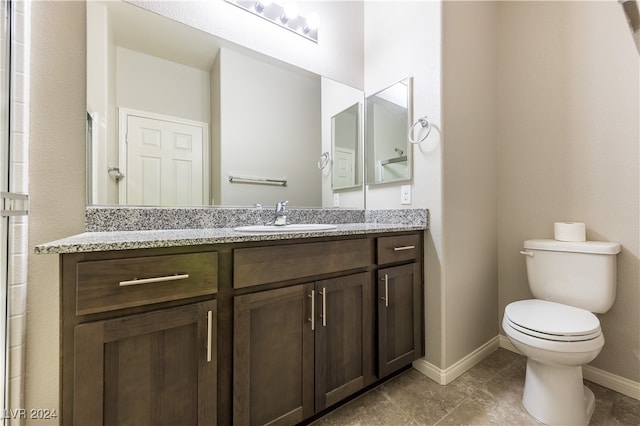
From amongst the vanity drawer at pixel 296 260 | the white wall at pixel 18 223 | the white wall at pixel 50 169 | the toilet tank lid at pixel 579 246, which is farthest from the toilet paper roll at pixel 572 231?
the white wall at pixel 18 223

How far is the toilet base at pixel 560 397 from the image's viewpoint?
120 cm

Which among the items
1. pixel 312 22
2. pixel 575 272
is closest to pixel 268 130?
pixel 312 22

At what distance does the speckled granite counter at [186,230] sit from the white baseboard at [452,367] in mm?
811

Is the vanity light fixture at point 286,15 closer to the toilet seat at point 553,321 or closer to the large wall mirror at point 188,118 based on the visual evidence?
the large wall mirror at point 188,118

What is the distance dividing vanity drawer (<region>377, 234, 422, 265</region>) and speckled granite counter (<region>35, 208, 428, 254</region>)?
53 millimetres

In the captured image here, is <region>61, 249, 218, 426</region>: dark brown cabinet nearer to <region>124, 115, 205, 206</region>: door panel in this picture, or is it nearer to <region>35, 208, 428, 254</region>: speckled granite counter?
<region>35, 208, 428, 254</region>: speckled granite counter

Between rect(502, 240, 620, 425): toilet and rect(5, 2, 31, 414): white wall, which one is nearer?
rect(5, 2, 31, 414): white wall

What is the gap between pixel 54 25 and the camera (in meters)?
1.02

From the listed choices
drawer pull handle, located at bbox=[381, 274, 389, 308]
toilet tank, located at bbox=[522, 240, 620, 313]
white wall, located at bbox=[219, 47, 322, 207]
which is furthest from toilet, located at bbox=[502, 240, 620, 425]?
white wall, located at bbox=[219, 47, 322, 207]

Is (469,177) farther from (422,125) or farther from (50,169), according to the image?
(50,169)

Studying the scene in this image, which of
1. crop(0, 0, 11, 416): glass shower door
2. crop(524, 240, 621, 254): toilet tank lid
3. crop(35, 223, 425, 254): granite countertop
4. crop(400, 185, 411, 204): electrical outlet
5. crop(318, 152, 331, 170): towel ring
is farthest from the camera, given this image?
crop(318, 152, 331, 170): towel ring

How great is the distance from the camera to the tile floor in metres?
1.24

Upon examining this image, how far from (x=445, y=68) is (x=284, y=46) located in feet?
3.20

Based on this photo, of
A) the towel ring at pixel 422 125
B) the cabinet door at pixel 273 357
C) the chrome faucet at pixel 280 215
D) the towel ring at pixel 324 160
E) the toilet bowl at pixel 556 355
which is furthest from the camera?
the towel ring at pixel 324 160
